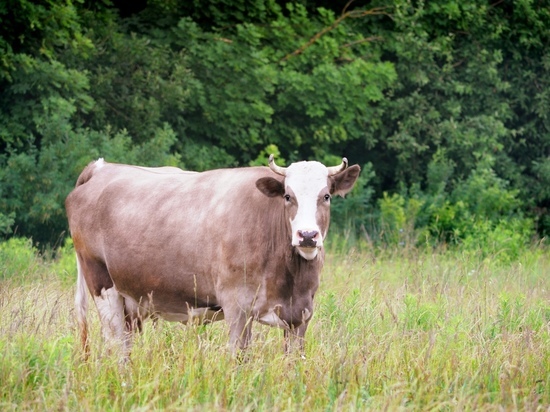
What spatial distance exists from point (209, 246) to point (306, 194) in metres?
0.75

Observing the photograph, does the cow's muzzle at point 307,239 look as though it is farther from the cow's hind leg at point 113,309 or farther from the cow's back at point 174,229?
the cow's hind leg at point 113,309

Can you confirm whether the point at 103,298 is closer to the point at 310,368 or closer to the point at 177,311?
the point at 177,311

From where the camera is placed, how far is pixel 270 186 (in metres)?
5.98

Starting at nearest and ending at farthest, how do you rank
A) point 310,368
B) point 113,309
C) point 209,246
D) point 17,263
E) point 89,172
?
1. point 310,368
2. point 209,246
3. point 113,309
4. point 89,172
5. point 17,263

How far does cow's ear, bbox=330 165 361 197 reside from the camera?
20.2ft

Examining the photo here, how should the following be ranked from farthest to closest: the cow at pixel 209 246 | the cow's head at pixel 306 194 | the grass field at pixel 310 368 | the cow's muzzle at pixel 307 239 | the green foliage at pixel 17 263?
1. the green foliage at pixel 17 263
2. the cow at pixel 209 246
3. the cow's head at pixel 306 194
4. the cow's muzzle at pixel 307 239
5. the grass field at pixel 310 368

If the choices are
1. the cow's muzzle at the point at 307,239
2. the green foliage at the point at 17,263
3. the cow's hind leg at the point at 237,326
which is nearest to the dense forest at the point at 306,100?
the green foliage at the point at 17,263

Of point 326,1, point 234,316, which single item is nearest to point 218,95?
point 326,1

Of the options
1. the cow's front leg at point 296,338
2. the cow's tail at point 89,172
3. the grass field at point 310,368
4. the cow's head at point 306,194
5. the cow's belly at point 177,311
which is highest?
the cow's head at point 306,194

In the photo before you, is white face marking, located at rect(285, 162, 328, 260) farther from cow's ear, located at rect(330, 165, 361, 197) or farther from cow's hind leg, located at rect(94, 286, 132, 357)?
cow's hind leg, located at rect(94, 286, 132, 357)

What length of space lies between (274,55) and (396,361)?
32.0ft

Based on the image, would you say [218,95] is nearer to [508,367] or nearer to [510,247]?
[510,247]

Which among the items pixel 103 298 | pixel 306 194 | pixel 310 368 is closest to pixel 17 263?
pixel 103 298

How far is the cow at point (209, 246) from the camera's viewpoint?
587cm
